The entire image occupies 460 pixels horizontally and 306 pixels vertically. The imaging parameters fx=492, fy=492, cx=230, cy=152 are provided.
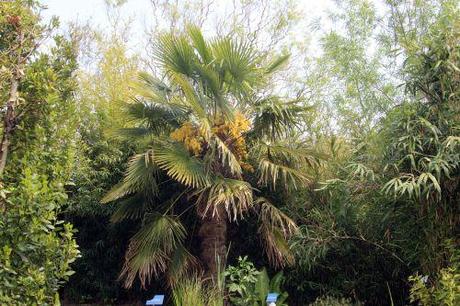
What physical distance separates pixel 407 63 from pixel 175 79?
2670 millimetres

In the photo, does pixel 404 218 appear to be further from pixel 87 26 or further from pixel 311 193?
pixel 87 26

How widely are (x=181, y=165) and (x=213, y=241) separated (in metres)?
1.19

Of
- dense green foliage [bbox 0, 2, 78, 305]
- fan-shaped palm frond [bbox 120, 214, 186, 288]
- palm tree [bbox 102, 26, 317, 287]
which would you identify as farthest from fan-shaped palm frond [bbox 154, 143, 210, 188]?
dense green foliage [bbox 0, 2, 78, 305]

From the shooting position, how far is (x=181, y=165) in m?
5.76

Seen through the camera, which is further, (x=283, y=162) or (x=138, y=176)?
(x=283, y=162)

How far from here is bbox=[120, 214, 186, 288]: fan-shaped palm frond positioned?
5668mm

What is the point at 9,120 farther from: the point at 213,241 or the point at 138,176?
the point at 213,241

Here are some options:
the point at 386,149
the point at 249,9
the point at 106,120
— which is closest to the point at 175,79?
the point at 106,120

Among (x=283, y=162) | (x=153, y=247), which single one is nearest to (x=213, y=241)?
(x=153, y=247)

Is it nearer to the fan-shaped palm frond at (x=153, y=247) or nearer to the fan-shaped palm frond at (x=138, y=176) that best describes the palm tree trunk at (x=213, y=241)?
the fan-shaped palm frond at (x=153, y=247)

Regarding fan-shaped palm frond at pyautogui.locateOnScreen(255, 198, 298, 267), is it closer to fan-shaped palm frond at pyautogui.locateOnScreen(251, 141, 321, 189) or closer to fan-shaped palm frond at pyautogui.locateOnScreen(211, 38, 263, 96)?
fan-shaped palm frond at pyautogui.locateOnScreen(251, 141, 321, 189)

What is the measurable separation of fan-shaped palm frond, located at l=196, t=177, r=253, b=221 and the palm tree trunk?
9.6 inches

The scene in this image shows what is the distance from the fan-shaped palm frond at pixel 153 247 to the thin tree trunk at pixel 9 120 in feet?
8.86

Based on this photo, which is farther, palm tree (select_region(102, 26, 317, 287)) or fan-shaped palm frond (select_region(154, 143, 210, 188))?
palm tree (select_region(102, 26, 317, 287))
